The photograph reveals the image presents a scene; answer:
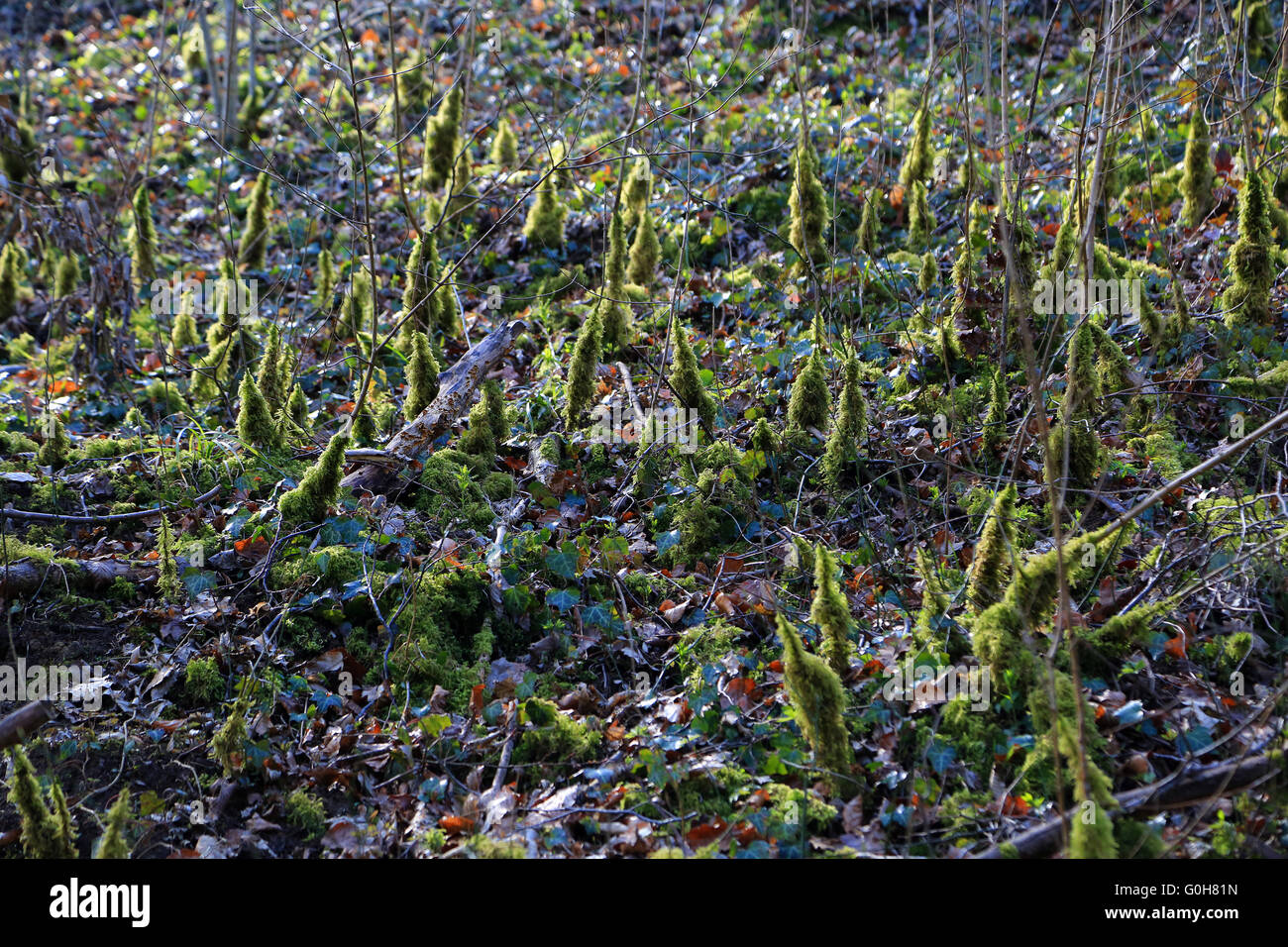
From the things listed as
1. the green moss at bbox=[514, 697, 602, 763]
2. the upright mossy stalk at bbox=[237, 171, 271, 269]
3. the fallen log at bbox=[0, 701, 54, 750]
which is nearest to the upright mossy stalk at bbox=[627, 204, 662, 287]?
the upright mossy stalk at bbox=[237, 171, 271, 269]

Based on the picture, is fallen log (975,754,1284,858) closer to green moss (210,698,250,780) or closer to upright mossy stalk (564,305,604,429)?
green moss (210,698,250,780)

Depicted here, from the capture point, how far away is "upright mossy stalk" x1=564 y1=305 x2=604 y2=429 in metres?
5.30

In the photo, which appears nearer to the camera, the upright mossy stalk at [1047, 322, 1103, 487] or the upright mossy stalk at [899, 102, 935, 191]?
the upright mossy stalk at [1047, 322, 1103, 487]

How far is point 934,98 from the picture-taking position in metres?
8.95

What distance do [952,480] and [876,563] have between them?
0.75 m

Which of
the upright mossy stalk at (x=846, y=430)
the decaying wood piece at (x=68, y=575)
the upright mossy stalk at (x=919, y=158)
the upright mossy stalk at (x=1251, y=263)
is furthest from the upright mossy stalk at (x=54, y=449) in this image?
the upright mossy stalk at (x=1251, y=263)

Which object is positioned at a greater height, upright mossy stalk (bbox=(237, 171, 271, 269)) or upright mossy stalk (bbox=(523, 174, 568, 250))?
upright mossy stalk (bbox=(237, 171, 271, 269))

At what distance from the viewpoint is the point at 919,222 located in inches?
272

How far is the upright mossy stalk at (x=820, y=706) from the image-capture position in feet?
10.6

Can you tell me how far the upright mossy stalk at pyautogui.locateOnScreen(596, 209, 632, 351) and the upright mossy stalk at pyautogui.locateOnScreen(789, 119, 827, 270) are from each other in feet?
3.95

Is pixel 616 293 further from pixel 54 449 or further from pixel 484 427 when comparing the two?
pixel 54 449

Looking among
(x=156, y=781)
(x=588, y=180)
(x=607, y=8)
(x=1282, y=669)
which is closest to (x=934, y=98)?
(x=588, y=180)

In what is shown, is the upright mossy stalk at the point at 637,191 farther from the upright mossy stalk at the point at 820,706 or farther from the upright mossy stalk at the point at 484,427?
the upright mossy stalk at the point at 820,706

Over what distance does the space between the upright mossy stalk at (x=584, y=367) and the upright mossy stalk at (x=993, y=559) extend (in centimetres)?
245
